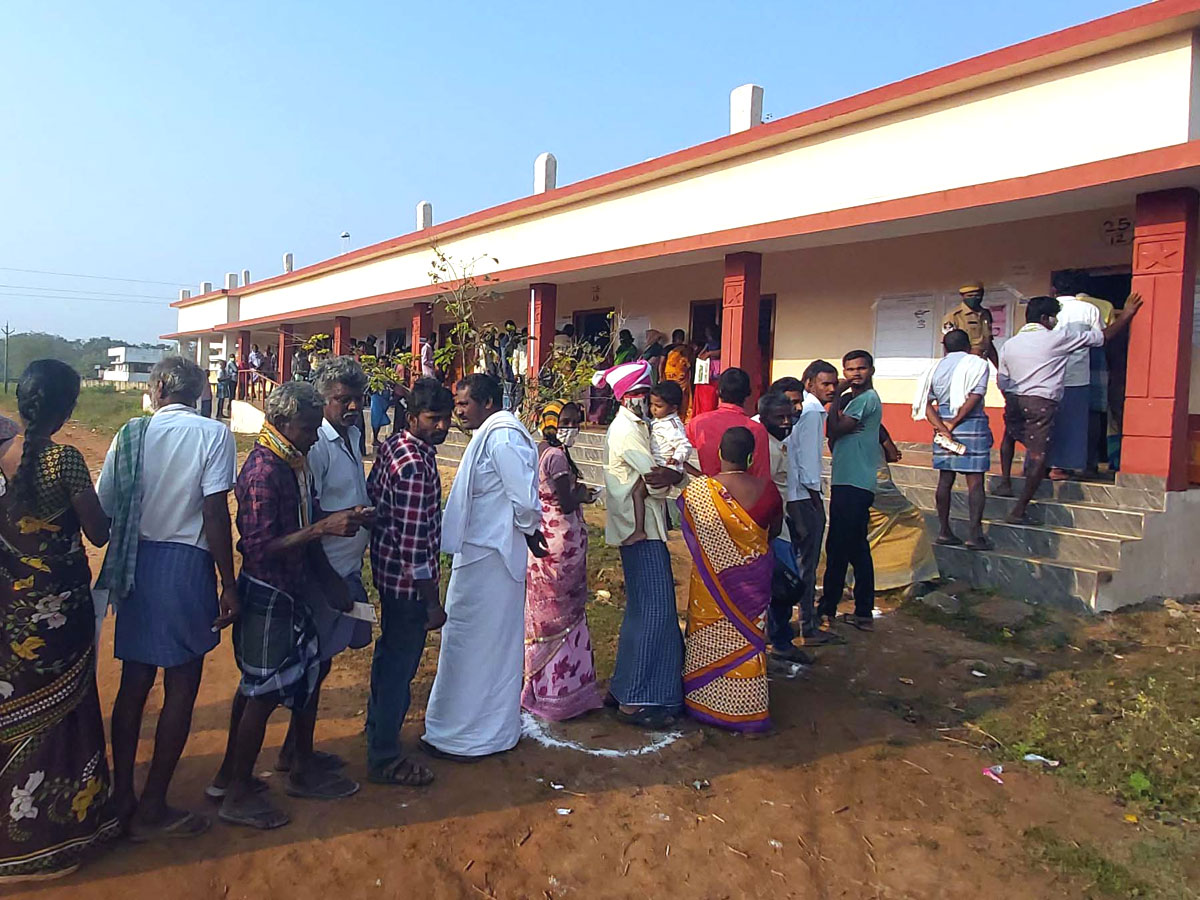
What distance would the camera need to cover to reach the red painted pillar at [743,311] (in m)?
9.45

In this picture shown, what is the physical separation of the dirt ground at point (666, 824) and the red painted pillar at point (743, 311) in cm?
552

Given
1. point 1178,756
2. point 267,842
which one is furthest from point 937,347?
point 267,842

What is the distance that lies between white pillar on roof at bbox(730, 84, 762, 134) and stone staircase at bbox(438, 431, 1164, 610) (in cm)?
511

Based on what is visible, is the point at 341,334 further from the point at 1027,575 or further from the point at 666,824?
the point at 666,824

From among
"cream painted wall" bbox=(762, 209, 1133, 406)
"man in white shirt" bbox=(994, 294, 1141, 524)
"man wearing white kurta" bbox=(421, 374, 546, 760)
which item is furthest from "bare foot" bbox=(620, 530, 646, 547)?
"cream painted wall" bbox=(762, 209, 1133, 406)

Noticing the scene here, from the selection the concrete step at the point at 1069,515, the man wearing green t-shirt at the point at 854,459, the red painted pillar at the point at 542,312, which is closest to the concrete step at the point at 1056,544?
the concrete step at the point at 1069,515

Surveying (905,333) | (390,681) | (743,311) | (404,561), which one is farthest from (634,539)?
(905,333)

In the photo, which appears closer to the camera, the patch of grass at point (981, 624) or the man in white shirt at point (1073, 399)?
the patch of grass at point (981, 624)

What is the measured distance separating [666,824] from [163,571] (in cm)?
205

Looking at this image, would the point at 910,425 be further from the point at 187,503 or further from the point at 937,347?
the point at 187,503

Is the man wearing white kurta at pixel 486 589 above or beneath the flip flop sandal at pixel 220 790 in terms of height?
above

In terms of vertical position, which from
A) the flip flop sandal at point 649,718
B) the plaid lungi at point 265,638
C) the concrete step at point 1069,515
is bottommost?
the flip flop sandal at point 649,718

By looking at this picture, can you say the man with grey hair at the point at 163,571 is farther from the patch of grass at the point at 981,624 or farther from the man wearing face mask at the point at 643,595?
the patch of grass at the point at 981,624

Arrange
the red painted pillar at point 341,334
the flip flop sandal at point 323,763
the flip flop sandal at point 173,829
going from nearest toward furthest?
the flip flop sandal at point 173,829 < the flip flop sandal at point 323,763 < the red painted pillar at point 341,334
